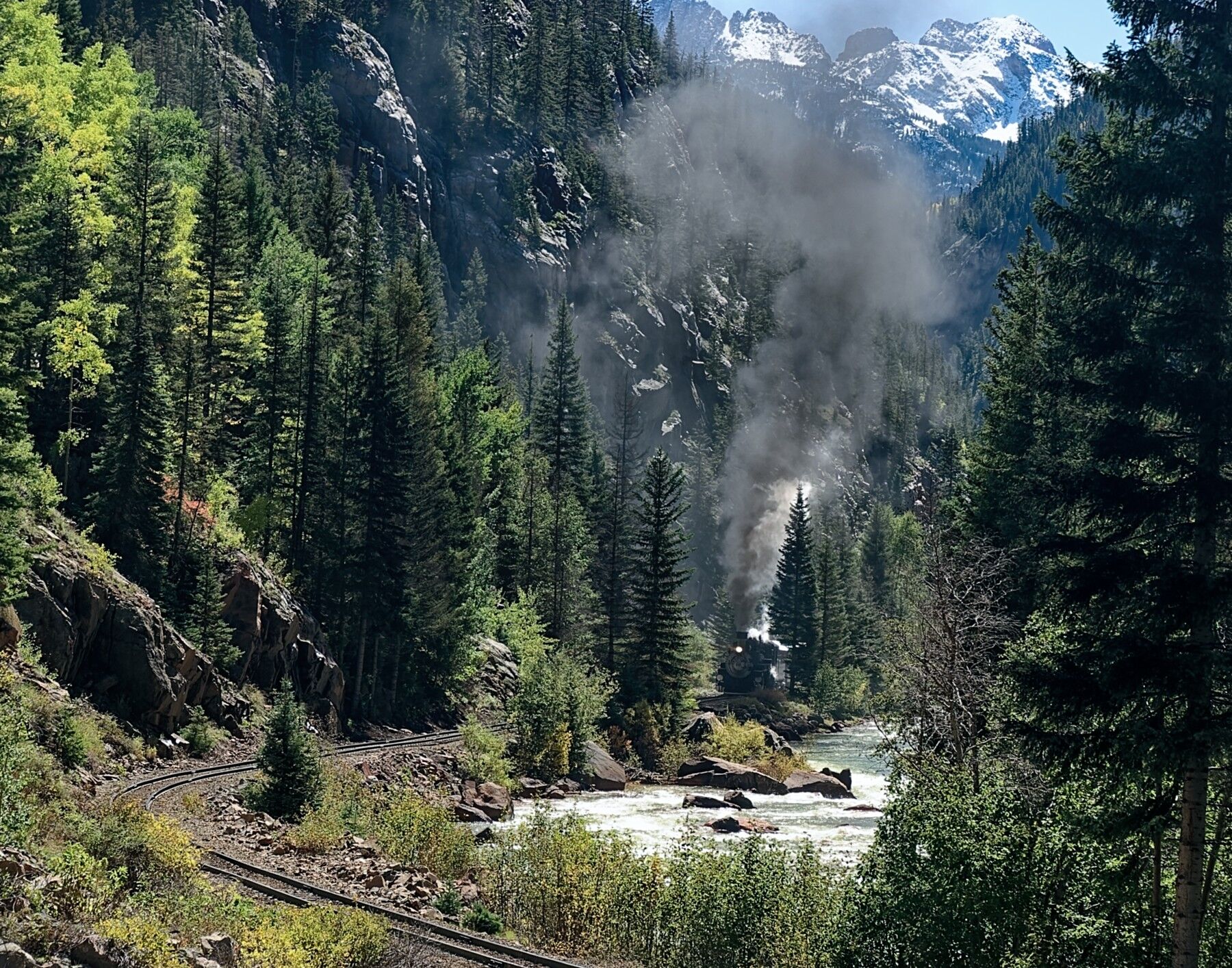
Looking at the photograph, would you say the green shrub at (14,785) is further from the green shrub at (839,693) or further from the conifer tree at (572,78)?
the conifer tree at (572,78)

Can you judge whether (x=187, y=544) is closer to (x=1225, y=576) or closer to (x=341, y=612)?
(x=341, y=612)

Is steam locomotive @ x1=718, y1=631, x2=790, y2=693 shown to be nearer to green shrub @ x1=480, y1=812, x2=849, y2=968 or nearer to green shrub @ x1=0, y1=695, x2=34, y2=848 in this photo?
green shrub @ x1=480, y1=812, x2=849, y2=968

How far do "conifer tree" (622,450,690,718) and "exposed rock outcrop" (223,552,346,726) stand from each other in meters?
19.7

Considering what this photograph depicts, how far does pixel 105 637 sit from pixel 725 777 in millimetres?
30662

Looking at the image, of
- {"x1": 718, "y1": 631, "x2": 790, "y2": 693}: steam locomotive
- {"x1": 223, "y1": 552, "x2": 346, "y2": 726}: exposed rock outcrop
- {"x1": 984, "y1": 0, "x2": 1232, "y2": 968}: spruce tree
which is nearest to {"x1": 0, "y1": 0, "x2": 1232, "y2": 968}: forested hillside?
{"x1": 984, "y1": 0, "x2": 1232, "y2": 968}: spruce tree

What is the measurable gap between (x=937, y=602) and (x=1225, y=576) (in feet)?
29.7

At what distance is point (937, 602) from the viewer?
23.8 meters

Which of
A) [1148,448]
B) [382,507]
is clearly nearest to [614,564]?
[382,507]

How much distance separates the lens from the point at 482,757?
149 feet

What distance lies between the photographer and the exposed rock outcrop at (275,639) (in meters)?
43.1

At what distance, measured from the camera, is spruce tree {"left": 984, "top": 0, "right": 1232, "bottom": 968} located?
14891 mm

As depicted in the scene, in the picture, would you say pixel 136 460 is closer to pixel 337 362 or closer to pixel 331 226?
pixel 337 362

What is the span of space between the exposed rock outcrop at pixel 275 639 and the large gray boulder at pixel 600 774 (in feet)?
36.9

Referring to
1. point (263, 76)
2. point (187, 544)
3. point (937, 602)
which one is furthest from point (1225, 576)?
point (263, 76)
